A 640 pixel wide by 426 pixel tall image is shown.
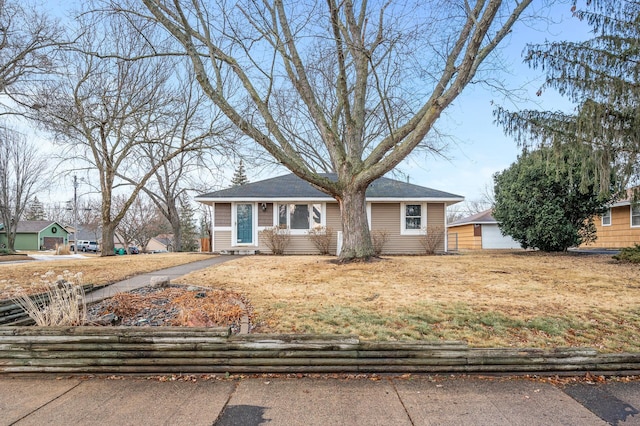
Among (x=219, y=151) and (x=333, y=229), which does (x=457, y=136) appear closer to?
(x=333, y=229)

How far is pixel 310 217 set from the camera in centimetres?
1495

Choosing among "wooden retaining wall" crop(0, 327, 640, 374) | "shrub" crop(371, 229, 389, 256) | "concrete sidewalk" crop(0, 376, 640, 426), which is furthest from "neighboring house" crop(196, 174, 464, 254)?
"concrete sidewalk" crop(0, 376, 640, 426)

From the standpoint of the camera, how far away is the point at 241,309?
4.32 metres

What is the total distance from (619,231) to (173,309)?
23.2 meters

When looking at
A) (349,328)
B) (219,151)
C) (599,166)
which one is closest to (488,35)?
(599,166)

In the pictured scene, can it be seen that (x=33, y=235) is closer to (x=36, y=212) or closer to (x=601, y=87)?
(x=36, y=212)

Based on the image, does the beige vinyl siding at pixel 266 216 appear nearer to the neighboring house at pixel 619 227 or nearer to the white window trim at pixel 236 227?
the white window trim at pixel 236 227

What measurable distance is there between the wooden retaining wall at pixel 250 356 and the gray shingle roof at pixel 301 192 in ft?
38.1

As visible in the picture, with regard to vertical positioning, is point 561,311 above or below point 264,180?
below

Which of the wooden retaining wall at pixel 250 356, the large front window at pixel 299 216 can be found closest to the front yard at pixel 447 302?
the wooden retaining wall at pixel 250 356

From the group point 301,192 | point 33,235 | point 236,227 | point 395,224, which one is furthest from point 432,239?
point 33,235

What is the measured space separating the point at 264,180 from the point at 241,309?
1306 cm

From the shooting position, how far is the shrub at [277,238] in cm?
1416

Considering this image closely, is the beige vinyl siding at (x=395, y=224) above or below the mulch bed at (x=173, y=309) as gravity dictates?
above
